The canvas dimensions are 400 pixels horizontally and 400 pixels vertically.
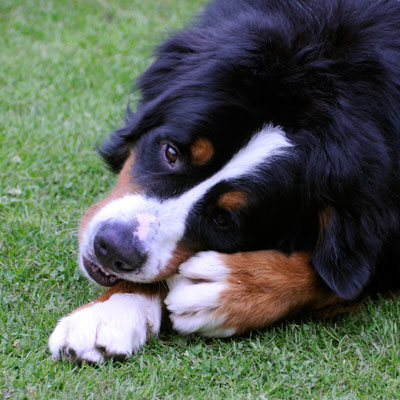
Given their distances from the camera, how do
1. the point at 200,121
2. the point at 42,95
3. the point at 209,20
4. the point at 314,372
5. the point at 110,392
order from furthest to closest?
the point at 42,95 < the point at 209,20 < the point at 200,121 < the point at 314,372 < the point at 110,392

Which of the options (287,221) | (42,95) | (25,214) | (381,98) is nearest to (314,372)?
(287,221)

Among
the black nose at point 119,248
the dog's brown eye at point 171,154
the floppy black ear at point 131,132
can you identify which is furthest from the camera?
the floppy black ear at point 131,132

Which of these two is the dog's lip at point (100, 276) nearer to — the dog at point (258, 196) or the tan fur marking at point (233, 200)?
the dog at point (258, 196)

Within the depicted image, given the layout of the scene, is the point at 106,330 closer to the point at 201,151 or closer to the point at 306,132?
the point at 201,151

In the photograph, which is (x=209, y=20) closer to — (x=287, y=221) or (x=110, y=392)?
(x=287, y=221)

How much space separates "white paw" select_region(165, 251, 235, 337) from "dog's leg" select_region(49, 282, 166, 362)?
0.11 metres

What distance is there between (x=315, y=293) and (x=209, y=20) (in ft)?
5.38

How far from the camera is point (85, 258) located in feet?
9.73

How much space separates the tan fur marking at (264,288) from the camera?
278 centimetres

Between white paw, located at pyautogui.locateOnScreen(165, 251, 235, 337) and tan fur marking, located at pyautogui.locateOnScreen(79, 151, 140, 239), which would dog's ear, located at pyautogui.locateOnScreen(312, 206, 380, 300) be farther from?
tan fur marking, located at pyautogui.locateOnScreen(79, 151, 140, 239)

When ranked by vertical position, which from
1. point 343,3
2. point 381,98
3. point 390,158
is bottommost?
point 390,158

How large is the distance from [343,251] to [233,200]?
558 millimetres

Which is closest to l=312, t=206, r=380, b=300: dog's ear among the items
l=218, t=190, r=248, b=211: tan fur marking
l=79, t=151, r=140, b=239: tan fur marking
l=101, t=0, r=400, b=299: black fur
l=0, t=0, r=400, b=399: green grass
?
l=101, t=0, r=400, b=299: black fur

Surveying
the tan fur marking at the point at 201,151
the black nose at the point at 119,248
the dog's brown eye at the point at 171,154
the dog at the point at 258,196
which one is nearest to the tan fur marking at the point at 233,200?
the dog at the point at 258,196
